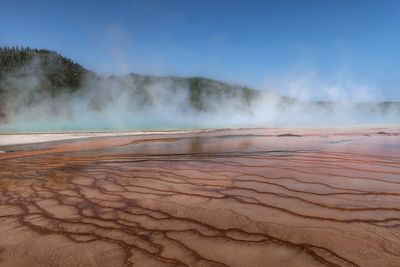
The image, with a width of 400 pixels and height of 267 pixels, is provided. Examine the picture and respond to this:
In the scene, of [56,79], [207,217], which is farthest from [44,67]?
[207,217]

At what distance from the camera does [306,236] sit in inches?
88.4

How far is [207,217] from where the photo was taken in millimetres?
2711

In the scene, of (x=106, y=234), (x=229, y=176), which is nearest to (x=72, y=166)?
(x=229, y=176)

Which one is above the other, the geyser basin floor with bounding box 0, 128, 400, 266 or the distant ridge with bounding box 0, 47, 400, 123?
the distant ridge with bounding box 0, 47, 400, 123

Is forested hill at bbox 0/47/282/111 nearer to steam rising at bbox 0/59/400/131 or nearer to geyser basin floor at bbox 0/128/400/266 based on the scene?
steam rising at bbox 0/59/400/131

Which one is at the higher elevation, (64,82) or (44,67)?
(44,67)

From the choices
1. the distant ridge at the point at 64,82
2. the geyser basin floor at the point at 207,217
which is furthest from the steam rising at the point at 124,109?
the geyser basin floor at the point at 207,217

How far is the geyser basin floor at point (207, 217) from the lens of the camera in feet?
6.70

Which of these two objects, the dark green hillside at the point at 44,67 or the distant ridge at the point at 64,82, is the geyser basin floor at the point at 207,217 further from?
the dark green hillside at the point at 44,67

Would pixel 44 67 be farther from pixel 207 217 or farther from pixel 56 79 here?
pixel 207 217

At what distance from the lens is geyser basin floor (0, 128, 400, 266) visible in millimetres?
2043

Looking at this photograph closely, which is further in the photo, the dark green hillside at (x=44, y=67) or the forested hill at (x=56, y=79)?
the dark green hillside at (x=44, y=67)

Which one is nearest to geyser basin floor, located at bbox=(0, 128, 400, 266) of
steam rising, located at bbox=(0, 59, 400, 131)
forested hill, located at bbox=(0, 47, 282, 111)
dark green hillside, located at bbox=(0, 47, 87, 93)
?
steam rising, located at bbox=(0, 59, 400, 131)

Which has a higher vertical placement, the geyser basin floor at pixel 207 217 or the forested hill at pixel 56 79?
the forested hill at pixel 56 79
